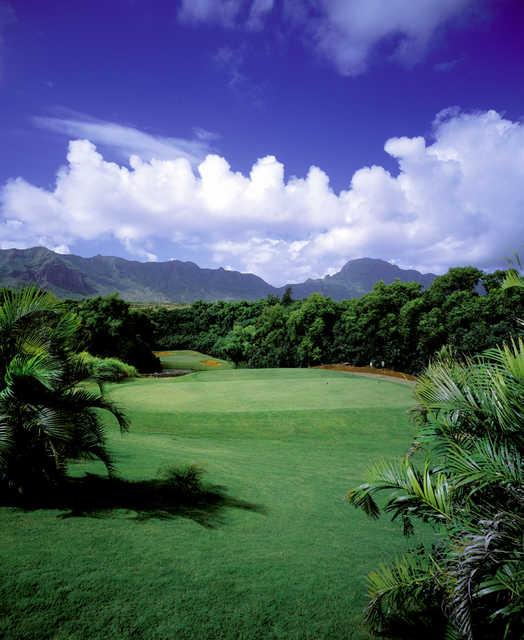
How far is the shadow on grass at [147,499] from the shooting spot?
249 inches

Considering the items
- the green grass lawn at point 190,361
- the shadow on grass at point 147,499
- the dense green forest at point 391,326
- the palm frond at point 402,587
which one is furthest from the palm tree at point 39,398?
the green grass lawn at point 190,361

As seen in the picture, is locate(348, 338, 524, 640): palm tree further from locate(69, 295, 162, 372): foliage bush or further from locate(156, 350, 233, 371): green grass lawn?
locate(156, 350, 233, 371): green grass lawn

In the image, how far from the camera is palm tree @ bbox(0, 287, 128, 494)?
5898mm

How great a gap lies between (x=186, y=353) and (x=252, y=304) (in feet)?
46.8

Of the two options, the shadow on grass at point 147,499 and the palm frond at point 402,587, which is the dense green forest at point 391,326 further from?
the palm frond at point 402,587

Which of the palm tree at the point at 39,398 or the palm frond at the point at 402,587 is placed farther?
the palm tree at the point at 39,398

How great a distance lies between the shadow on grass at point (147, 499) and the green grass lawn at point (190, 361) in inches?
1873

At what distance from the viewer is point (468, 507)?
3.74 meters

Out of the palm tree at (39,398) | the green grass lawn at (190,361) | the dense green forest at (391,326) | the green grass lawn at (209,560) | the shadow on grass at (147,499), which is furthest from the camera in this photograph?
the green grass lawn at (190,361)

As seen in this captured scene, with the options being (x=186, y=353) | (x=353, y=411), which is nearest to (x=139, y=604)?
(x=353, y=411)

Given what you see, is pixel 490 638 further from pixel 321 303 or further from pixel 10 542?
pixel 321 303

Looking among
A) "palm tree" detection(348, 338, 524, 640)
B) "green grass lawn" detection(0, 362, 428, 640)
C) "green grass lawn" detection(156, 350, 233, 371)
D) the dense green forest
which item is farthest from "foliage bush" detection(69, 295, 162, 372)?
"palm tree" detection(348, 338, 524, 640)

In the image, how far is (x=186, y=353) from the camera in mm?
68250

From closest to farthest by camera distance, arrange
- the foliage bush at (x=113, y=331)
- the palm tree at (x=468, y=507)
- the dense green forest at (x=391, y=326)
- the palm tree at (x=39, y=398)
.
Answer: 1. the palm tree at (x=468, y=507)
2. the palm tree at (x=39, y=398)
3. the dense green forest at (x=391, y=326)
4. the foliage bush at (x=113, y=331)
